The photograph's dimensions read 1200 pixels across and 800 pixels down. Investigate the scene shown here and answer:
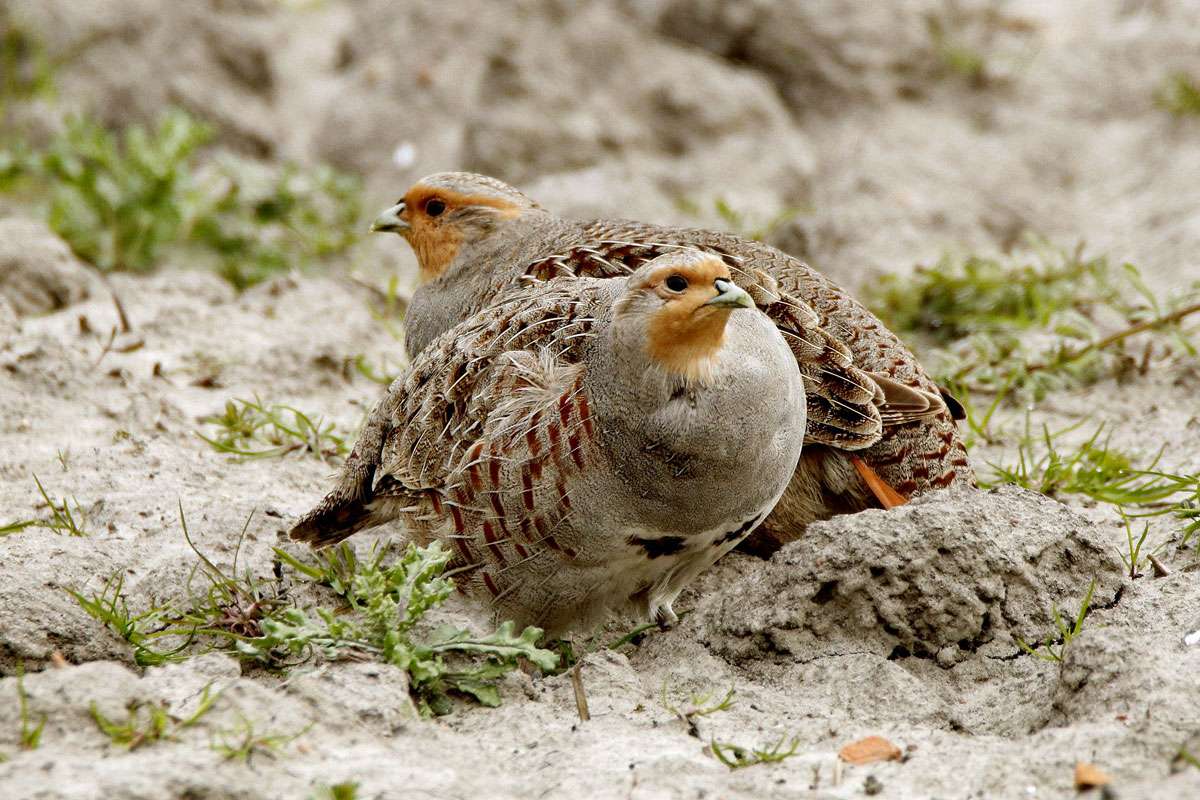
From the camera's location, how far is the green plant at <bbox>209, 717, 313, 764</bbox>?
8.43 feet

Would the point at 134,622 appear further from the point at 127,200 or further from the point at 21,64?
the point at 21,64

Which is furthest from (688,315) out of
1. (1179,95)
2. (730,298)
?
(1179,95)

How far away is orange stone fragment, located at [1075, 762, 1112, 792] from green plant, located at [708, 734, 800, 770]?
52 cm

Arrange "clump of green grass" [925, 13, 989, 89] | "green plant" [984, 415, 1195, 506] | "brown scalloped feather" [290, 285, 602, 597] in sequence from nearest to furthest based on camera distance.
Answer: "brown scalloped feather" [290, 285, 602, 597], "green plant" [984, 415, 1195, 506], "clump of green grass" [925, 13, 989, 89]

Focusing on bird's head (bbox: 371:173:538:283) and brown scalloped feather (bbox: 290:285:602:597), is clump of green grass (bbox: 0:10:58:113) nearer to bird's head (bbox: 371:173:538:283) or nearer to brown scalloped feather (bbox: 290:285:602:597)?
bird's head (bbox: 371:173:538:283)

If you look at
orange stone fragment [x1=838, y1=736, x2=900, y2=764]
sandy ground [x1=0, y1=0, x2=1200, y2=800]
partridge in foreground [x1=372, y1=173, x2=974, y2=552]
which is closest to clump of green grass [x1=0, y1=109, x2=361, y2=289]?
sandy ground [x1=0, y1=0, x2=1200, y2=800]

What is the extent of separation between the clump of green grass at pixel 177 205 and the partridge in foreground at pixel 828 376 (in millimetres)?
1907

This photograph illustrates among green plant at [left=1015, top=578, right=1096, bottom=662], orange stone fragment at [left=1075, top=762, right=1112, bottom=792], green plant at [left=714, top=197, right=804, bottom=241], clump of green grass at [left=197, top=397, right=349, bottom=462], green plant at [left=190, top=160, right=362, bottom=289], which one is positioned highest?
green plant at [left=714, top=197, right=804, bottom=241]

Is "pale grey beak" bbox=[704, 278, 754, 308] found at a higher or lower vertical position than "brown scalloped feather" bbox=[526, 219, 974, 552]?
higher

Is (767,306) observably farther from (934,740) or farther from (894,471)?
(934,740)

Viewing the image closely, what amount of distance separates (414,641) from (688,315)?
928mm

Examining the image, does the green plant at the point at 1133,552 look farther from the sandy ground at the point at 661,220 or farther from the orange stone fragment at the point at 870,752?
the orange stone fragment at the point at 870,752

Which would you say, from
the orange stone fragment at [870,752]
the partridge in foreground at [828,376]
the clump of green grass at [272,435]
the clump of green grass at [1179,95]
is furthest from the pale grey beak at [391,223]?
the clump of green grass at [1179,95]

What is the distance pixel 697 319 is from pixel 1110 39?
5.49 meters
